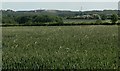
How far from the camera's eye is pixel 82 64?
45.1 ft

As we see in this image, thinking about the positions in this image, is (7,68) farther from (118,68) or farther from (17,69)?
(118,68)

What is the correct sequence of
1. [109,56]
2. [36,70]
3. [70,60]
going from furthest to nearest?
[109,56] < [70,60] < [36,70]

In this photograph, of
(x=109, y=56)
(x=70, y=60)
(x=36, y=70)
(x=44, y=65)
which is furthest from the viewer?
(x=109, y=56)

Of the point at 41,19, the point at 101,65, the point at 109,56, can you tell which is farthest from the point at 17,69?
the point at 41,19

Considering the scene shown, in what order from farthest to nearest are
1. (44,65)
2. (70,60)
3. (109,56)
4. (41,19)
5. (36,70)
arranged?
(41,19) → (109,56) → (70,60) → (44,65) → (36,70)

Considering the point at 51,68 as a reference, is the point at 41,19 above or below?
below

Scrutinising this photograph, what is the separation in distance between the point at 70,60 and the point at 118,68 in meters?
2.91

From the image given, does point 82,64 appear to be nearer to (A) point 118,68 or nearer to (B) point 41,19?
(A) point 118,68

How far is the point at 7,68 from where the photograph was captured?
13148 mm

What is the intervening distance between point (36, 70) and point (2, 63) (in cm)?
221

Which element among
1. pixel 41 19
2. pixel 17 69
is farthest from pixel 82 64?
pixel 41 19

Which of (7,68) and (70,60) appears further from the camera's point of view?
(70,60)

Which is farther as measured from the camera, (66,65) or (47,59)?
(47,59)

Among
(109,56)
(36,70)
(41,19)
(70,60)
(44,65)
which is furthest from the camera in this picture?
(41,19)
